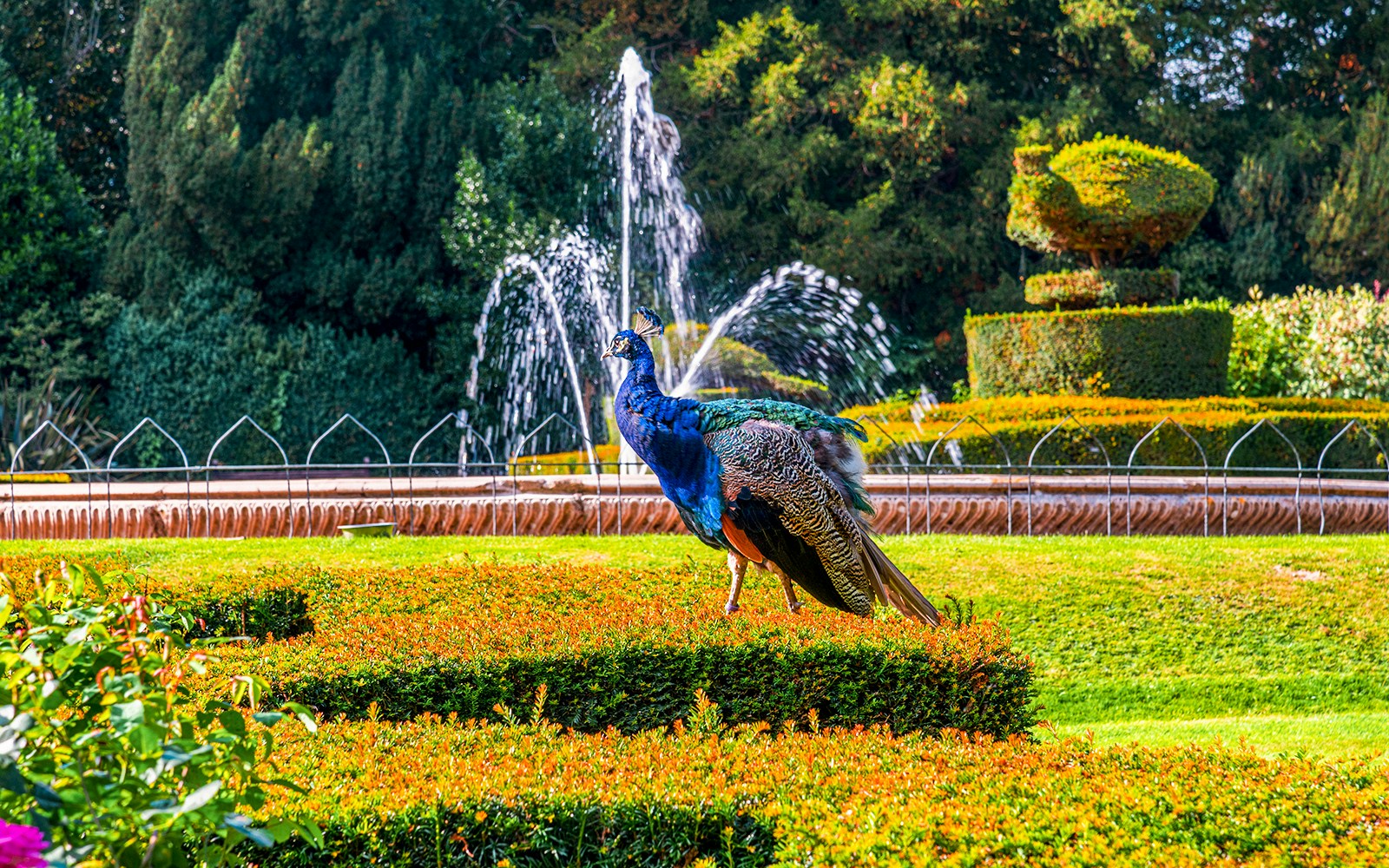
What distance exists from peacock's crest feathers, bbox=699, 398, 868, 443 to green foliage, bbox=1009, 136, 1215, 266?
33.2 feet

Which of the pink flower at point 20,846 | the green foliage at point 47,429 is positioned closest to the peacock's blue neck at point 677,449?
the pink flower at point 20,846

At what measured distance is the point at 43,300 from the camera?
18.1 m

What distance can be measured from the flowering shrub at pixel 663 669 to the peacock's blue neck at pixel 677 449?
1.31 feet

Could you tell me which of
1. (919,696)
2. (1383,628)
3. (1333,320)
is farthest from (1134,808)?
(1333,320)

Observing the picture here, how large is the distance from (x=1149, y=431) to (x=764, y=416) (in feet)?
25.3

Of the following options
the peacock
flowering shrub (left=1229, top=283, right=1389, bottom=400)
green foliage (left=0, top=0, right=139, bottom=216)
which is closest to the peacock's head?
the peacock

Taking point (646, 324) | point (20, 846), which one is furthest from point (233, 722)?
point (646, 324)

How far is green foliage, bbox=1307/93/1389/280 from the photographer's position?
19672 mm

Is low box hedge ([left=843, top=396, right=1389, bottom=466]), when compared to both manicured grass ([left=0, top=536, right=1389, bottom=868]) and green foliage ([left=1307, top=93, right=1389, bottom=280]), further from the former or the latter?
green foliage ([left=1307, top=93, right=1389, bottom=280])

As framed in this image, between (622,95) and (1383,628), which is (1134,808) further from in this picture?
(622,95)

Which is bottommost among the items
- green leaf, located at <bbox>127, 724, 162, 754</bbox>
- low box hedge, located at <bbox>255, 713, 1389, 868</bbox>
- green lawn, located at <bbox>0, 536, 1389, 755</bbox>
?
green lawn, located at <bbox>0, 536, 1389, 755</bbox>

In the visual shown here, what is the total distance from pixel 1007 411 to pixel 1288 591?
5459 millimetres

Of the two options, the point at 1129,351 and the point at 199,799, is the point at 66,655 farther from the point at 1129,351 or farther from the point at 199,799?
the point at 1129,351

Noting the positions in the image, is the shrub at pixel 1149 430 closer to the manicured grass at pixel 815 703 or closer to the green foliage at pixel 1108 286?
the green foliage at pixel 1108 286
